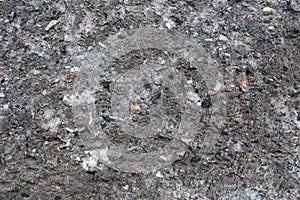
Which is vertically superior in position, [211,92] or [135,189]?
[211,92]

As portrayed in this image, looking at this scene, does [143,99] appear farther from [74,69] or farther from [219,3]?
[219,3]

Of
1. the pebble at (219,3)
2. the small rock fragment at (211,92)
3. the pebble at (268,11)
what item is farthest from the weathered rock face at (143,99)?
the pebble at (268,11)

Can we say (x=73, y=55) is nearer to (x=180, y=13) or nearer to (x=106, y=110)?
(x=106, y=110)

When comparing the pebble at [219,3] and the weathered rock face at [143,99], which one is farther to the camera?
the pebble at [219,3]

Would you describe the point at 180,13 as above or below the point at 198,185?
above

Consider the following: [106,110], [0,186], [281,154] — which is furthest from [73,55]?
[281,154]

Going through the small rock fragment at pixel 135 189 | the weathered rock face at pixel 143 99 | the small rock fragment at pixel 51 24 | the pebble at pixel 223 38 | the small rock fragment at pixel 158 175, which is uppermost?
the small rock fragment at pixel 51 24

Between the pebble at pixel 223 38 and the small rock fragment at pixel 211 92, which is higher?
the pebble at pixel 223 38

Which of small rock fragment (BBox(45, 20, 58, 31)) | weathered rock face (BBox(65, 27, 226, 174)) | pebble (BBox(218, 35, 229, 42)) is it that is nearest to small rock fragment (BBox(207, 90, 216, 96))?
weathered rock face (BBox(65, 27, 226, 174))

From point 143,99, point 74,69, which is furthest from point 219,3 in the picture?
point 74,69

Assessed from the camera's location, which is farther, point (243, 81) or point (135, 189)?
point (243, 81)

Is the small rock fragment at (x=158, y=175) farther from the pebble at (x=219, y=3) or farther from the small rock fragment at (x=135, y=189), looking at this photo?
the pebble at (x=219, y=3)
